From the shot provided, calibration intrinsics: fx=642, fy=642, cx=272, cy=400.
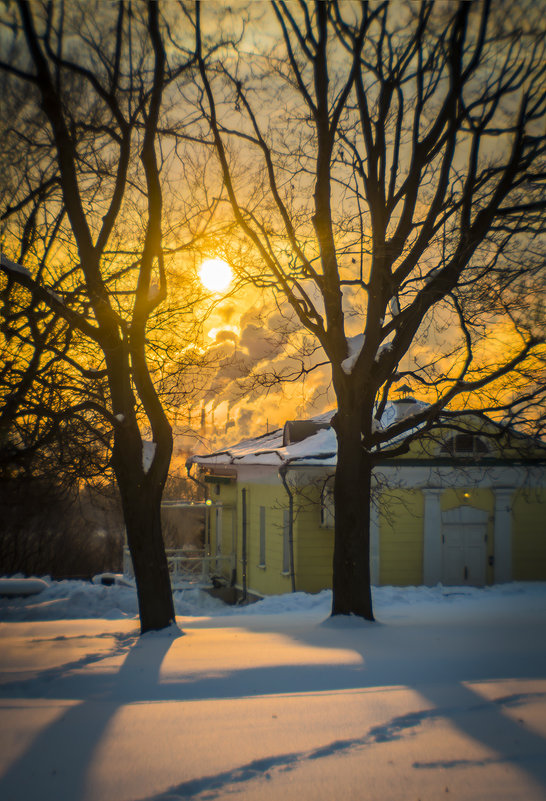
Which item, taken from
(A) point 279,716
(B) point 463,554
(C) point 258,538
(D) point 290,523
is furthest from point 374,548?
(A) point 279,716

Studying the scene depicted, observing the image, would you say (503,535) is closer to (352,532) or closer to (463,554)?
(463,554)

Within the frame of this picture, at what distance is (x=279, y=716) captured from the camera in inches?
183

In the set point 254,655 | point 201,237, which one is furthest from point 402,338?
point 254,655

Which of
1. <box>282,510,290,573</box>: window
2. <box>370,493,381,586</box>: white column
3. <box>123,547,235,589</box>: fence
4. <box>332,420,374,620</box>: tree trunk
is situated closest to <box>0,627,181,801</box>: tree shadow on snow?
<box>332,420,374,620</box>: tree trunk

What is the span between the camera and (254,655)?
7.14 m

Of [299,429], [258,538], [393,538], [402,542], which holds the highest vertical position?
[299,429]

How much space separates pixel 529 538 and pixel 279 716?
1723 cm

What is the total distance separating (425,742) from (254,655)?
3.31 metres

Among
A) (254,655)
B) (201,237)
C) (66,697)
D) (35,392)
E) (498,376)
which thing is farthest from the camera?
(201,237)

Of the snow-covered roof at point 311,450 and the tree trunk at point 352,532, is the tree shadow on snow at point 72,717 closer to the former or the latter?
the tree trunk at point 352,532

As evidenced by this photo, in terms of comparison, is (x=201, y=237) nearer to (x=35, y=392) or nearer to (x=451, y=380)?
(x=35, y=392)

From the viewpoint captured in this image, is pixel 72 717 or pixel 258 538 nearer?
pixel 72 717

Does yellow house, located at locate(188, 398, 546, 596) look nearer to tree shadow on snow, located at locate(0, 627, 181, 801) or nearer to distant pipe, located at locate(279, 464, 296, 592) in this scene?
distant pipe, located at locate(279, 464, 296, 592)

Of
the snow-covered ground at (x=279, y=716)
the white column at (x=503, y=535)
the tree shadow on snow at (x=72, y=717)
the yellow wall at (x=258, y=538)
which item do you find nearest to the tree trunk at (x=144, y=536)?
Result: the snow-covered ground at (x=279, y=716)
